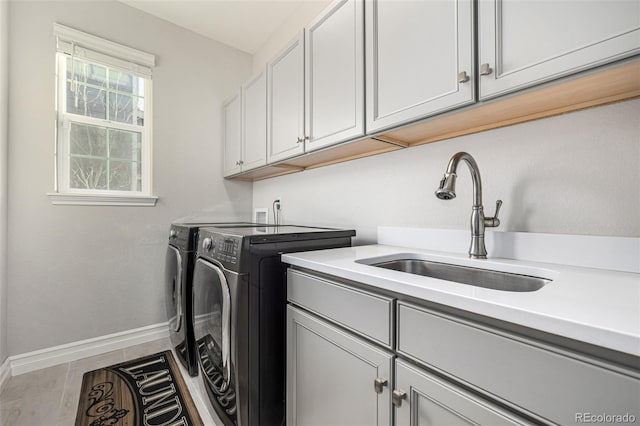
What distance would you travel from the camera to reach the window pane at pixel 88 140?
2.09 meters

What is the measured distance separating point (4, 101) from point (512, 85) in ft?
9.08

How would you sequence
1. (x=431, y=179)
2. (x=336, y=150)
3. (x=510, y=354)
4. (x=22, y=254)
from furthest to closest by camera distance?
(x=22, y=254) < (x=336, y=150) < (x=431, y=179) < (x=510, y=354)

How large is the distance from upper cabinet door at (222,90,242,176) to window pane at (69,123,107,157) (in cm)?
94

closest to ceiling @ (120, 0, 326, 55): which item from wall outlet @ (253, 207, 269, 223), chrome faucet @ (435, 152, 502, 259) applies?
wall outlet @ (253, 207, 269, 223)

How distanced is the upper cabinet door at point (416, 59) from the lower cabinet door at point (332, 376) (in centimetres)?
84

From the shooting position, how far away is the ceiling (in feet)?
7.25

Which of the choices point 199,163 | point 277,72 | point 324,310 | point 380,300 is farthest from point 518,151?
point 199,163

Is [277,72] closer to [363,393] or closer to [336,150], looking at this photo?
[336,150]

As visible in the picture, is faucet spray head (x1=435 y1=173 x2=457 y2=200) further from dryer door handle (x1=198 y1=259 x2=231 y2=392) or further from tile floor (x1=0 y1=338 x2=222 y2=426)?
tile floor (x1=0 y1=338 x2=222 y2=426)

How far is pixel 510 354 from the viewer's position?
0.54m

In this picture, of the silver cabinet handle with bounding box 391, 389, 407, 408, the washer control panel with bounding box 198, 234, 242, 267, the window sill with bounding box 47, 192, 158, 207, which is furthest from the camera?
the window sill with bounding box 47, 192, 158, 207

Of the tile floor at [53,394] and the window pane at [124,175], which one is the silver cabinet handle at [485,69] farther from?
the window pane at [124,175]

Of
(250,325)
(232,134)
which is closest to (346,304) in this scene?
(250,325)

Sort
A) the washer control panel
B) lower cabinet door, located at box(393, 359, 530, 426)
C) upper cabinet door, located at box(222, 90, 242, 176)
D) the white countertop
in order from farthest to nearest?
upper cabinet door, located at box(222, 90, 242, 176) → the washer control panel → lower cabinet door, located at box(393, 359, 530, 426) → the white countertop
